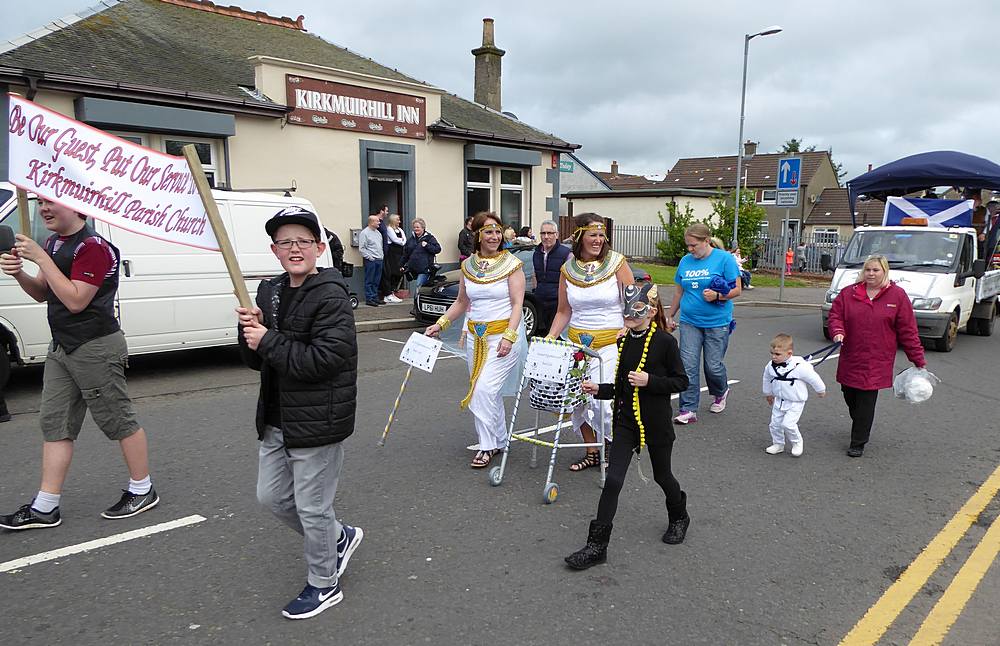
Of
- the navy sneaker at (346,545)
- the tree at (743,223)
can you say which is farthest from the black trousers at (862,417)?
the tree at (743,223)

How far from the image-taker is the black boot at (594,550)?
3.90m

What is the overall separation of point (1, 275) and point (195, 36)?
1046cm

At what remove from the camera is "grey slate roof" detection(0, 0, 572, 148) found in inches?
487

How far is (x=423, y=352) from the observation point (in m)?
5.76

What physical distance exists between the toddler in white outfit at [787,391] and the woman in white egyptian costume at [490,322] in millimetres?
2178

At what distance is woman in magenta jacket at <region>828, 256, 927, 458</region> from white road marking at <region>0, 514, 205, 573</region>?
197 inches

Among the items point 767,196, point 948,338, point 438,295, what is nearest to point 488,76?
point 438,295

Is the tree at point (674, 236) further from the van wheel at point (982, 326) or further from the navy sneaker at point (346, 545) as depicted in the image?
the navy sneaker at point (346, 545)

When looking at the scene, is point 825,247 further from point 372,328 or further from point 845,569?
point 845,569

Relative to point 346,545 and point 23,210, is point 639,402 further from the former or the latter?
point 23,210

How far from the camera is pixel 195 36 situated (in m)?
15.8

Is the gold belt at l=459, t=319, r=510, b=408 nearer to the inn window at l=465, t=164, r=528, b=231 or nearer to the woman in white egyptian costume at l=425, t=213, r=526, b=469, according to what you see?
the woman in white egyptian costume at l=425, t=213, r=526, b=469

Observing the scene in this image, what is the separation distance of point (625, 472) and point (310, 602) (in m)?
1.74

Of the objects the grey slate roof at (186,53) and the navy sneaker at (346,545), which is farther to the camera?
the grey slate roof at (186,53)
